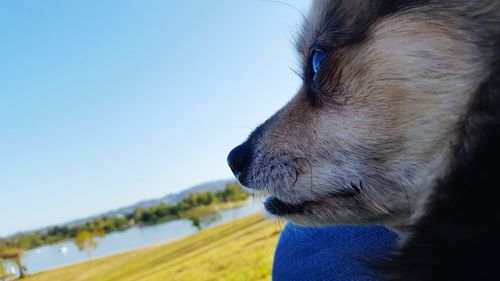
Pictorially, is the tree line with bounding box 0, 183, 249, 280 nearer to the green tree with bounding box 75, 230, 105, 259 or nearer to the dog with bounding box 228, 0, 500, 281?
the green tree with bounding box 75, 230, 105, 259

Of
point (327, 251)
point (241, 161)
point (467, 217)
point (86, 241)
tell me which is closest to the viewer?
point (467, 217)

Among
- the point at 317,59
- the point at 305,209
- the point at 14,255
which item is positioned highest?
the point at 317,59

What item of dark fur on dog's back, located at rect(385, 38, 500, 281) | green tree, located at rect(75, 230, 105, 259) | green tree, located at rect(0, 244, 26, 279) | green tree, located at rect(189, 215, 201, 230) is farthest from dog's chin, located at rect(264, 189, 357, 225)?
green tree, located at rect(189, 215, 201, 230)

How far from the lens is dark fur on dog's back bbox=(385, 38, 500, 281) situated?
1070 millimetres

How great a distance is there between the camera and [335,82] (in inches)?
61.5

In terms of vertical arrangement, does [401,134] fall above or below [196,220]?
above

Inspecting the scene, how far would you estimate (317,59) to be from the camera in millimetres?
1648

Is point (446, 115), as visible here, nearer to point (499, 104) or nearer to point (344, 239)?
point (499, 104)

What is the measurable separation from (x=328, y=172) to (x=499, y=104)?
551 millimetres

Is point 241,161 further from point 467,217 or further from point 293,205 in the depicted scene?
point 467,217

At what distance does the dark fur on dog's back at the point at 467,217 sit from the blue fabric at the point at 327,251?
0.45m

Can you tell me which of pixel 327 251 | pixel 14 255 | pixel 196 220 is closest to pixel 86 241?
pixel 196 220

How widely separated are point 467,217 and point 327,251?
3.49 feet

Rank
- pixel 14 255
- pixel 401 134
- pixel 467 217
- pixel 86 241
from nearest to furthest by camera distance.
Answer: pixel 467 217
pixel 401 134
pixel 14 255
pixel 86 241
